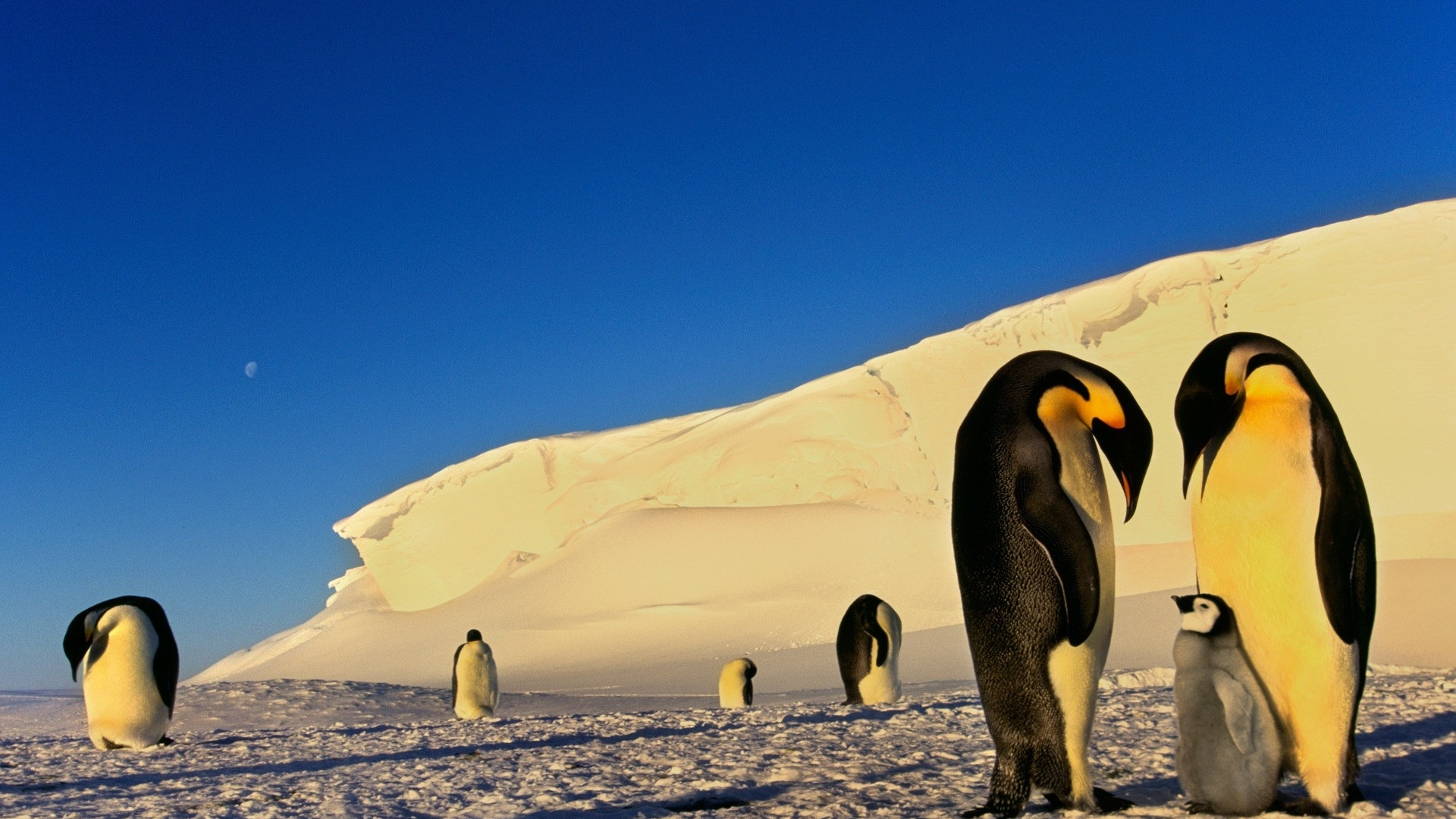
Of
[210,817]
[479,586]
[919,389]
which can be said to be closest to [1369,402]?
[919,389]

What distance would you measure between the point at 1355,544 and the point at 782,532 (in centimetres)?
2425

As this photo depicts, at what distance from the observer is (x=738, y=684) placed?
11406 mm

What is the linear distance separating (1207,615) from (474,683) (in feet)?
27.6

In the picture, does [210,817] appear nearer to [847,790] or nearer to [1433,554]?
[847,790]

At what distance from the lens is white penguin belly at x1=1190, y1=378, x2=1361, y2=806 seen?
3.61 metres

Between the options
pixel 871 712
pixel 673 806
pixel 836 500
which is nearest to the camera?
pixel 673 806

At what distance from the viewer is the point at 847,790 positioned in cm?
432

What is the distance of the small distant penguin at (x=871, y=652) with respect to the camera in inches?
380

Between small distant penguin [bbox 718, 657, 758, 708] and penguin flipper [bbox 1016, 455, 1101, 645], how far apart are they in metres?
7.98

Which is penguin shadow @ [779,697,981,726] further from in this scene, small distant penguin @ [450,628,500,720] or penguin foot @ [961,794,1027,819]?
small distant penguin @ [450,628,500,720]

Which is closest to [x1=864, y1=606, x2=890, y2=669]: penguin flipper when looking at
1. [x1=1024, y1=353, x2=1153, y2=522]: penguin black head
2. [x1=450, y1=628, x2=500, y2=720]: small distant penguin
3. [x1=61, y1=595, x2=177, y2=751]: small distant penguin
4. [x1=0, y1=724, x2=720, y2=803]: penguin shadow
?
[x1=0, y1=724, x2=720, y2=803]: penguin shadow

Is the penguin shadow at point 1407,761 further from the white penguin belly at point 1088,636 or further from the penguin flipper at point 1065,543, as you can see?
the penguin flipper at point 1065,543

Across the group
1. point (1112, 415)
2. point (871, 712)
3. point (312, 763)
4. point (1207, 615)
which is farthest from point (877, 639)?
point (1207, 615)

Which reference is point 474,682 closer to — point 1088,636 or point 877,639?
point 877,639
